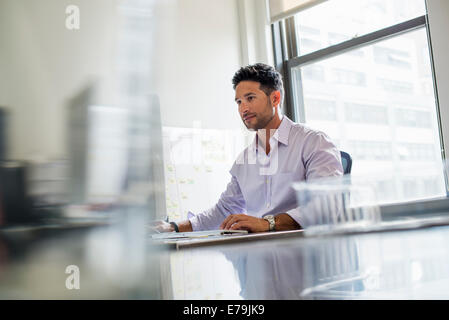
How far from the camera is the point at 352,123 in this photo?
10.6 ft

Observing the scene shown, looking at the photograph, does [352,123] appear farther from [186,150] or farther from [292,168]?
[292,168]

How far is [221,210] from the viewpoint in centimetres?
208

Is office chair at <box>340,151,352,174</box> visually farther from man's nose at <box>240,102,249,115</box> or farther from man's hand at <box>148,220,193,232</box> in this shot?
man's hand at <box>148,220,193,232</box>

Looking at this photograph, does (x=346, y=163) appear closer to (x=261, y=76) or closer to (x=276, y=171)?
(x=276, y=171)

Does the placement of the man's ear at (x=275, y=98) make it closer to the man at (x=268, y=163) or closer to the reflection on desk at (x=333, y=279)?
the man at (x=268, y=163)

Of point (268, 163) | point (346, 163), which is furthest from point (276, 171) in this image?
point (346, 163)

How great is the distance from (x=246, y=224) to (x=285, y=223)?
0.17 metres

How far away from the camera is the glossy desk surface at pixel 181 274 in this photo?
26 centimetres

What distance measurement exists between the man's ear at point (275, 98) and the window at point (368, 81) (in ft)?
3.15

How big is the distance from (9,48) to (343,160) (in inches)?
67.1

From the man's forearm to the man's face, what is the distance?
2.63 feet

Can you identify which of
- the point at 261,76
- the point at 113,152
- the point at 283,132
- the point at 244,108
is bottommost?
the point at 113,152

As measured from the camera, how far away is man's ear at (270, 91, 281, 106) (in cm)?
225

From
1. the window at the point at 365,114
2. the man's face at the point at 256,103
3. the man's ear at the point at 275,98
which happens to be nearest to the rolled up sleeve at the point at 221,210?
the man's face at the point at 256,103
